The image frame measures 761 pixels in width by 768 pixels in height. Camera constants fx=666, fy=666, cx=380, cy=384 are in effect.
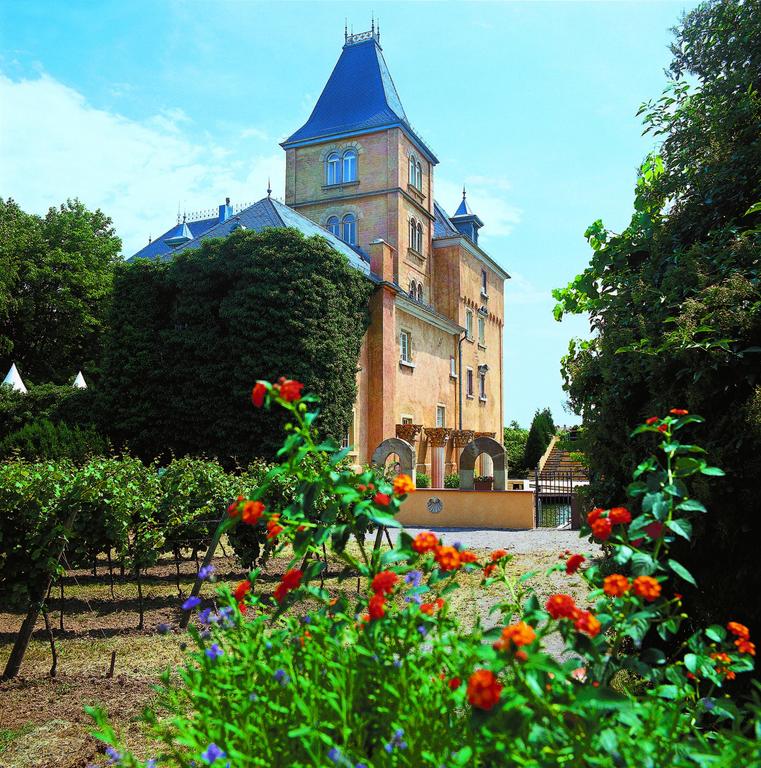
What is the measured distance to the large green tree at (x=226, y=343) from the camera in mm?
22109

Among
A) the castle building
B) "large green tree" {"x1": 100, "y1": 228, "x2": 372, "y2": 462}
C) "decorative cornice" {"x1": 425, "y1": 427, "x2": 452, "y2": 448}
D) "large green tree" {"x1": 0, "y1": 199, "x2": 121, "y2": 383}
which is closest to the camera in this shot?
Result: "large green tree" {"x1": 100, "y1": 228, "x2": 372, "y2": 462}

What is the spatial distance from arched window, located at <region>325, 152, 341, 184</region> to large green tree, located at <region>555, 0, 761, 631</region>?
2863 centimetres

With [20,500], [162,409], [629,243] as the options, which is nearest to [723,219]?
[629,243]

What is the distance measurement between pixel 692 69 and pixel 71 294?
36.7 metres

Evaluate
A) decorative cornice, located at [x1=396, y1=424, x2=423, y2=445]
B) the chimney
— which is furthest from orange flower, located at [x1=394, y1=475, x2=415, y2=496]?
the chimney

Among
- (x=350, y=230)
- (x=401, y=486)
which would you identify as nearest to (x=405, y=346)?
(x=350, y=230)

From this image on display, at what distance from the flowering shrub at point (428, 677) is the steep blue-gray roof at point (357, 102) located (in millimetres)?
32612

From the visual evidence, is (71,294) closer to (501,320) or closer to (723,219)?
(501,320)

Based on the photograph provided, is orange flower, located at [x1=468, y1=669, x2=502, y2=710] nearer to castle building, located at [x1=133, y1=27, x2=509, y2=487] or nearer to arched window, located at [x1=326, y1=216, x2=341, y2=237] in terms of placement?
castle building, located at [x1=133, y1=27, x2=509, y2=487]

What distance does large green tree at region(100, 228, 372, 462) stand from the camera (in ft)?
72.5

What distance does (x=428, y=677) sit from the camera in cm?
213

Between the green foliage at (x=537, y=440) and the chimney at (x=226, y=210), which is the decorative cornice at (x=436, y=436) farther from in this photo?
the chimney at (x=226, y=210)

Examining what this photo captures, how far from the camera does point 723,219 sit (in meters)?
4.92

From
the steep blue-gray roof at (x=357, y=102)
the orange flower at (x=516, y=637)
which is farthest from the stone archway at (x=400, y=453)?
→ the orange flower at (x=516, y=637)
